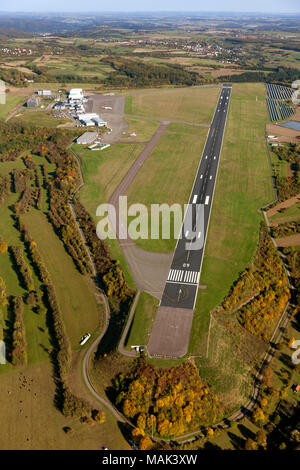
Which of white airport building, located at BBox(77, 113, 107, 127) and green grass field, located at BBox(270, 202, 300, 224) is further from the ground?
white airport building, located at BBox(77, 113, 107, 127)

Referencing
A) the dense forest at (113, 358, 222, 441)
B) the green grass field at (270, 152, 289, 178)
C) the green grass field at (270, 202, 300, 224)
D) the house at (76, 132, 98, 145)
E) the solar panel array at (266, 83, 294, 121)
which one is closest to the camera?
the dense forest at (113, 358, 222, 441)

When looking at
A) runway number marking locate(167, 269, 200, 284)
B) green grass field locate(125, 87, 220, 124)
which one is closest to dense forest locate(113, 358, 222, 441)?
runway number marking locate(167, 269, 200, 284)

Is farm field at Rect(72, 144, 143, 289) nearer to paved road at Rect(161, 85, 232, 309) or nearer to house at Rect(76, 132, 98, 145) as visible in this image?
house at Rect(76, 132, 98, 145)

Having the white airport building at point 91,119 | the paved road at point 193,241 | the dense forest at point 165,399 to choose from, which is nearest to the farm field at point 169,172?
the paved road at point 193,241

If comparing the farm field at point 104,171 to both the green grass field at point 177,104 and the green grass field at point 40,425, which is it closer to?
the green grass field at point 40,425

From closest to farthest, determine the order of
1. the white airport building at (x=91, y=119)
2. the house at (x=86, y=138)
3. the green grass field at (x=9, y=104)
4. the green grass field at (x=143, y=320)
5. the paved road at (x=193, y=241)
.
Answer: the green grass field at (x=143, y=320) → the paved road at (x=193, y=241) → the house at (x=86, y=138) → the white airport building at (x=91, y=119) → the green grass field at (x=9, y=104)
